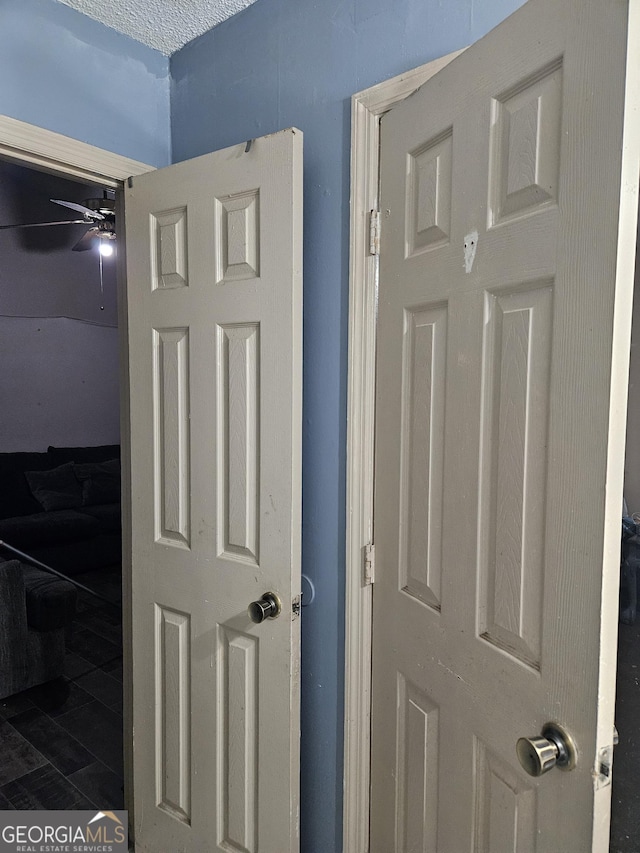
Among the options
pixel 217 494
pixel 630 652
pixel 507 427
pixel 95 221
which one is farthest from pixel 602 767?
pixel 95 221

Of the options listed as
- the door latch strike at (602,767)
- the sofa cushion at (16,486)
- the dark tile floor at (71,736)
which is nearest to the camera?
the door latch strike at (602,767)

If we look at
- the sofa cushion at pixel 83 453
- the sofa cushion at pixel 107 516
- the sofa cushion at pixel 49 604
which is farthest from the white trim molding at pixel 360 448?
the sofa cushion at pixel 83 453

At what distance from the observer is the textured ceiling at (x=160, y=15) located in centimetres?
151

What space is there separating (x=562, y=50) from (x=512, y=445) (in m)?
0.61

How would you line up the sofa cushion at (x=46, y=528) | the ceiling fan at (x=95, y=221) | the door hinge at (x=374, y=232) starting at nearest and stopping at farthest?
the door hinge at (x=374, y=232), the ceiling fan at (x=95, y=221), the sofa cushion at (x=46, y=528)

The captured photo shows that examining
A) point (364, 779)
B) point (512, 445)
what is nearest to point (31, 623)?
point (364, 779)

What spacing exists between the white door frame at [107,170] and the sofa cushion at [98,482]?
342cm

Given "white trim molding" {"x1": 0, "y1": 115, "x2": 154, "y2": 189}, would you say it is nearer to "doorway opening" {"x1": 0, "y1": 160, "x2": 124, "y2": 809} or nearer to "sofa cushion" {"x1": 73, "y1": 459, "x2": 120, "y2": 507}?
"doorway opening" {"x1": 0, "y1": 160, "x2": 124, "y2": 809}

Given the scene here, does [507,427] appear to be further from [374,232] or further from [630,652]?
[630,652]

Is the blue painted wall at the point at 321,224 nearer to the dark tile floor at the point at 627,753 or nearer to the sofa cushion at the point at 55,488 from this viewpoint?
the dark tile floor at the point at 627,753

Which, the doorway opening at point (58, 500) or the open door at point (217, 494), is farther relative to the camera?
the doorway opening at point (58, 500)

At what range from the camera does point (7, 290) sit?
4973 mm

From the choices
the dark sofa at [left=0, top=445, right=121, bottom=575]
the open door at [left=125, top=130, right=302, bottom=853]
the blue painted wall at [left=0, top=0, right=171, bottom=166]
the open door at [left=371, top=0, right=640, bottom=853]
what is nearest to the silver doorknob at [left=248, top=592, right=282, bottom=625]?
the open door at [left=125, top=130, right=302, bottom=853]

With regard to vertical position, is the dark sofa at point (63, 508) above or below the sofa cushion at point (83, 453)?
below
